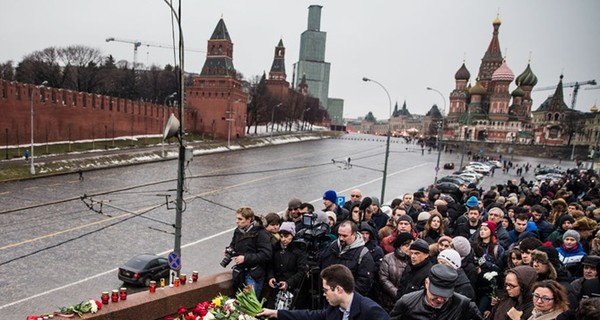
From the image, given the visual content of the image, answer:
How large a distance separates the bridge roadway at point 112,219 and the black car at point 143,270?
40 centimetres

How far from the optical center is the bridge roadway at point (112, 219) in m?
11.6

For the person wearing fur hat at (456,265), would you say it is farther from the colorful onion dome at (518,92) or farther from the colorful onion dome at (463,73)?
the colorful onion dome at (463,73)

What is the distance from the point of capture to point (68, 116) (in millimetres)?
40625

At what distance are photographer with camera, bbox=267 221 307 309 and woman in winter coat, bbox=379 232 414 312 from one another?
3.23 feet

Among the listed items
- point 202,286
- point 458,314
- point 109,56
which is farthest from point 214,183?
point 109,56

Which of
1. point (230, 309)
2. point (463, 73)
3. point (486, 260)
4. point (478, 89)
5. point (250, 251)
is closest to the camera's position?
point (230, 309)

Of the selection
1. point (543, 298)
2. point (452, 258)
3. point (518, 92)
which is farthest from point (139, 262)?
point (518, 92)

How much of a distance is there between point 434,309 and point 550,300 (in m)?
1.05

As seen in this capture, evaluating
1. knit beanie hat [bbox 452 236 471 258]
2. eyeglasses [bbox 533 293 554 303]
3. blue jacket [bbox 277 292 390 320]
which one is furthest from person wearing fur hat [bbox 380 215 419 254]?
blue jacket [bbox 277 292 390 320]

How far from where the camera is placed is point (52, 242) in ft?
49.6

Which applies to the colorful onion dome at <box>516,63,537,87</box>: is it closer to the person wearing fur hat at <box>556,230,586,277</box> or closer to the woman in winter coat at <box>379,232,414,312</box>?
the person wearing fur hat at <box>556,230,586,277</box>

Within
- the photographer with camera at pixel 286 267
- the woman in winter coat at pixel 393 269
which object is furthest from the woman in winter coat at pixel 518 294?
the photographer with camera at pixel 286 267

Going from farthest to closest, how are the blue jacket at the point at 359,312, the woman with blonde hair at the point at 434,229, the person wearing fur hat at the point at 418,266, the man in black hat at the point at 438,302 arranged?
the woman with blonde hair at the point at 434,229 < the person wearing fur hat at the point at 418,266 < the man in black hat at the point at 438,302 < the blue jacket at the point at 359,312

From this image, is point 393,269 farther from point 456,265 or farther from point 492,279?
point 492,279
